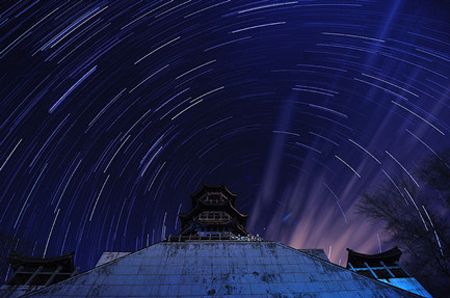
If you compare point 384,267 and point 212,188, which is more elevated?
point 212,188

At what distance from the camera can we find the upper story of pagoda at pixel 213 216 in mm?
25094

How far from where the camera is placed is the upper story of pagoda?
82.3 feet

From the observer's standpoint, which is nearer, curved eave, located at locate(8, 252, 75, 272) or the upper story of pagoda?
curved eave, located at locate(8, 252, 75, 272)

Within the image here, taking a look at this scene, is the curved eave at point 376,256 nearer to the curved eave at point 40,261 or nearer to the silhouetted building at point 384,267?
the silhouetted building at point 384,267

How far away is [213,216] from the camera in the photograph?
28.1 metres

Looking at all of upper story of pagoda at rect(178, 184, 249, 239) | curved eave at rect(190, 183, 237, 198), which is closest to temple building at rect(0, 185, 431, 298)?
upper story of pagoda at rect(178, 184, 249, 239)

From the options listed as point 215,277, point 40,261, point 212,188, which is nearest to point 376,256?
point 215,277

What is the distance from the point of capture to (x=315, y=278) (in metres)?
9.86

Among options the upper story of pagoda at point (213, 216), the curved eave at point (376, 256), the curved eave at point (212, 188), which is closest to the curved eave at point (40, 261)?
the upper story of pagoda at point (213, 216)

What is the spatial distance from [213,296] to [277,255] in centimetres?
434

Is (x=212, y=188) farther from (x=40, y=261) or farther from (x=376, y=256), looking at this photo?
(x=376, y=256)

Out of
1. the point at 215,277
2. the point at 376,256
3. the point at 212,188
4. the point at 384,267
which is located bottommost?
the point at 384,267

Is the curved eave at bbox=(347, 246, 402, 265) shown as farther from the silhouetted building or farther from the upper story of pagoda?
the upper story of pagoda

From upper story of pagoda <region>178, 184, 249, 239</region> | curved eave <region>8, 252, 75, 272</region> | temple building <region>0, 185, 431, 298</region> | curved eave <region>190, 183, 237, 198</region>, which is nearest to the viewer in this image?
temple building <region>0, 185, 431, 298</region>
